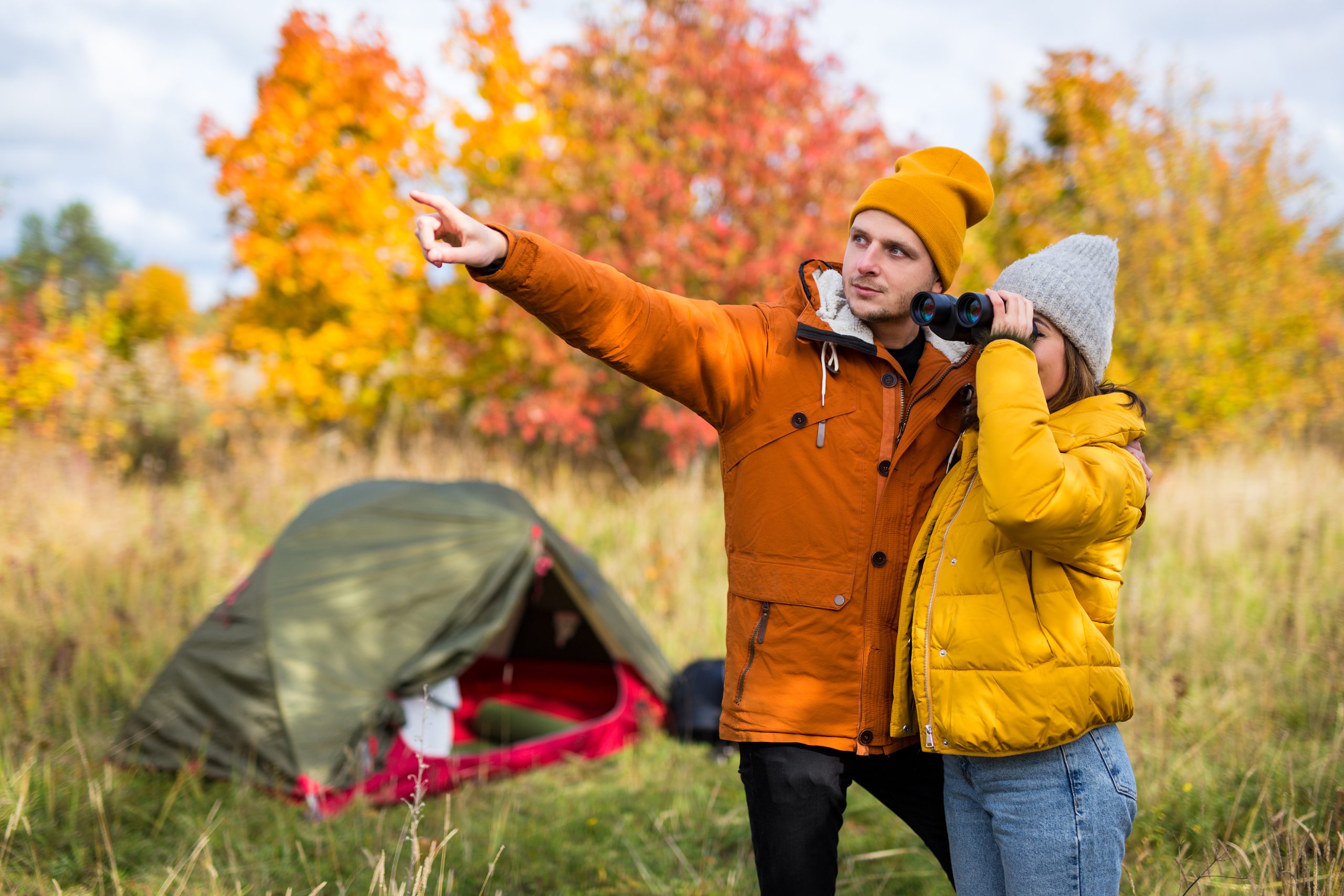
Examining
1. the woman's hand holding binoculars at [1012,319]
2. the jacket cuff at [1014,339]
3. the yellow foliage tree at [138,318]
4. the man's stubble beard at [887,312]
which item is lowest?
the jacket cuff at [1014,339]

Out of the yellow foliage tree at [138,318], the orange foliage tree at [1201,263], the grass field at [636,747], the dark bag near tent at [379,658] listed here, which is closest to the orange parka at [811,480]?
the grass field at [636,747]

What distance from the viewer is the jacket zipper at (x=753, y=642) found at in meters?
1.78

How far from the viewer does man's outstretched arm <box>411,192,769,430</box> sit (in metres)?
1.59

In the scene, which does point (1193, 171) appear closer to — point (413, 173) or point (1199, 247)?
point (1199, 247)

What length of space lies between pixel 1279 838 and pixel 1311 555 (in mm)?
3087

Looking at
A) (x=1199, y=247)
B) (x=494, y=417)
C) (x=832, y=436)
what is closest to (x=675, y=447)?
(x=494, y=417)

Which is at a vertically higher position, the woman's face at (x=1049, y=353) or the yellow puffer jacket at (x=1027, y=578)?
the woman's face at (x=1049, y=353)

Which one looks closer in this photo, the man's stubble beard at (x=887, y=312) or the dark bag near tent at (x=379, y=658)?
the man's stubble beard at (x=887, y=312)

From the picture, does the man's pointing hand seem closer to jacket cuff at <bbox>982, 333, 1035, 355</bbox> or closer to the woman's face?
jacket cuff at <bbox>982, 333, 1035, 355</bbox>

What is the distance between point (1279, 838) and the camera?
259cm

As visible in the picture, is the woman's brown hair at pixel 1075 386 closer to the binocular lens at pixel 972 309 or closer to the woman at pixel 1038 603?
the woman at pixel 1038 603

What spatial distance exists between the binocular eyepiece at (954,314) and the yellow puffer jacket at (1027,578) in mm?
61

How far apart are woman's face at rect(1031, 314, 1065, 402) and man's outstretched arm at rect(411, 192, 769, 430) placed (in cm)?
52

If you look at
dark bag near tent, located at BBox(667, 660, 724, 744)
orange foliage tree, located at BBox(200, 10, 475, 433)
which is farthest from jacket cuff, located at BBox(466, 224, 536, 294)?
orange foliage tree, located at BBox(200, 10, 475, 433)
